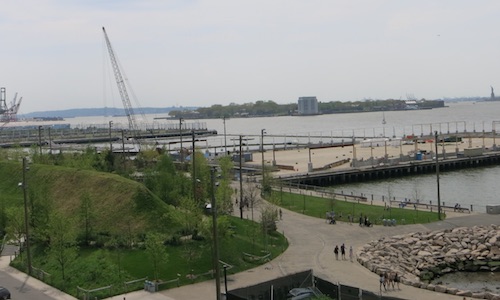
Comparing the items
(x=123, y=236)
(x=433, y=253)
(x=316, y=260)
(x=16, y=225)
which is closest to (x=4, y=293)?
(x=123, y=236)

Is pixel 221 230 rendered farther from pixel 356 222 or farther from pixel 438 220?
pixel 438 220

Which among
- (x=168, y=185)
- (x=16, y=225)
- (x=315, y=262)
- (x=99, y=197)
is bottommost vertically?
(x=315, y=262)

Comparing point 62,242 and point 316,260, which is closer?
point 62,242

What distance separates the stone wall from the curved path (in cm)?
130

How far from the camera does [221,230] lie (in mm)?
33312

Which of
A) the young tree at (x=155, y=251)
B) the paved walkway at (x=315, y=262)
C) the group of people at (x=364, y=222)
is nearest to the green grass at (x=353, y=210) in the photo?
the group of people at (x=364, y=222)

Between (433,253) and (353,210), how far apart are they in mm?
12667

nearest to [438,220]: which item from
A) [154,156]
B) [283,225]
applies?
[283,225]

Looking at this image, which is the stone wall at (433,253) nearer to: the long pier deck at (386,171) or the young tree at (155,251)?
the young tree at (155,251)

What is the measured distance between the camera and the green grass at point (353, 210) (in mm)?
44469

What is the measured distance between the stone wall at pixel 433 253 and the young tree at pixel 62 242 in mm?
15569

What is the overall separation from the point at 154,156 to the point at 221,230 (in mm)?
45135

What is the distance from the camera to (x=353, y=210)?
47719 millimetres

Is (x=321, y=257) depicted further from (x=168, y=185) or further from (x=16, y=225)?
(x=16, y=225)
